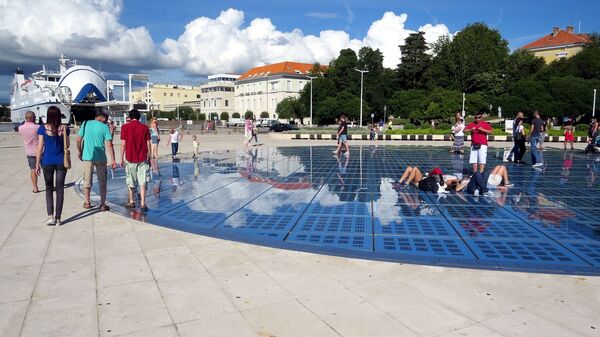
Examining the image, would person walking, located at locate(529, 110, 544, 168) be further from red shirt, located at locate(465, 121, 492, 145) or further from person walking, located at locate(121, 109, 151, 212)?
person walking, located at locate(121, 109, 151, 212)

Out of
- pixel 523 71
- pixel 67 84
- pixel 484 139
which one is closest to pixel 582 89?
pixel 523 71

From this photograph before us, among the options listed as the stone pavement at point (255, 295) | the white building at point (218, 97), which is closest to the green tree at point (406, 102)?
the stone pavement at point (255, 295)

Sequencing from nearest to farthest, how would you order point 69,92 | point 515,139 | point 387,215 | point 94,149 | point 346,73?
1. point 387,215
2. point 94,149
3. point 515,139
4. point 69,92
5. point 346,73

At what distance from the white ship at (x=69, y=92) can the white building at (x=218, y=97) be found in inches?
2806

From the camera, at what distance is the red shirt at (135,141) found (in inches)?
298

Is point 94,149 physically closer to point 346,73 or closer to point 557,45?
point 346,73

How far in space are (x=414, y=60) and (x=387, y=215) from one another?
242 feet

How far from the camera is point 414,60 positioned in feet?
250

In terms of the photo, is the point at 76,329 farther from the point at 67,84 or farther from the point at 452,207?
the point at 67,84

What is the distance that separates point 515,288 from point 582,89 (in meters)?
56.9

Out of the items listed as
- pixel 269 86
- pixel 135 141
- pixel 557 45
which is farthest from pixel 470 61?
pixel 135 141

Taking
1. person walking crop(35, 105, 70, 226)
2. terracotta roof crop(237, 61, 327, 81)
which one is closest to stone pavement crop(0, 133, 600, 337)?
person walking crop(35, 105, 70, 226)

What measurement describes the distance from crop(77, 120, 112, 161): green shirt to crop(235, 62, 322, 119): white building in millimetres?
108838

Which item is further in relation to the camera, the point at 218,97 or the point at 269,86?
the point at 218,97
